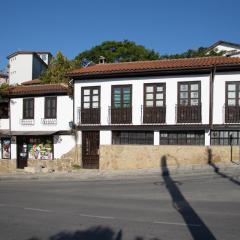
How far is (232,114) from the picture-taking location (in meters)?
25.0

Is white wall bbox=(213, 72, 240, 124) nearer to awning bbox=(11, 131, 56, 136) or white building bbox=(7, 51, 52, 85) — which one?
awning bbox=(11, 131, 56, 136)

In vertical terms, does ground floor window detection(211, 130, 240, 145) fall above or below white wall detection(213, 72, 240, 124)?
below

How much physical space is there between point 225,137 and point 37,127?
12696 mm

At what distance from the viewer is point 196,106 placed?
2559 cm

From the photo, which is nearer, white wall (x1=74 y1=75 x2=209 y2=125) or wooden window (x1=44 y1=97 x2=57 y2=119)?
white wall (x1=74 y1=75 x2=209 y2=125)

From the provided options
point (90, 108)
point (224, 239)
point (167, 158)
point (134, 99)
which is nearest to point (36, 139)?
point (90, 108)

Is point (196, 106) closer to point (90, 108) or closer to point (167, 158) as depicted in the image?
point (167, 158)

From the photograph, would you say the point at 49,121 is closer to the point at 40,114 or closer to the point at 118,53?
the point at 40,114

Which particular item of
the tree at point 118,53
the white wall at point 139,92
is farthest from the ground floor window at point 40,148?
the tree at point 118,53

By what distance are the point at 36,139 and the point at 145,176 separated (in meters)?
11.0

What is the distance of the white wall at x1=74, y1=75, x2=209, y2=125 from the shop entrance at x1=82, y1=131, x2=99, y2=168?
116cm

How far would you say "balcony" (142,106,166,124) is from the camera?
26.3m

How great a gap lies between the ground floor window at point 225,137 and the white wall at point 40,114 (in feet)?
31.0

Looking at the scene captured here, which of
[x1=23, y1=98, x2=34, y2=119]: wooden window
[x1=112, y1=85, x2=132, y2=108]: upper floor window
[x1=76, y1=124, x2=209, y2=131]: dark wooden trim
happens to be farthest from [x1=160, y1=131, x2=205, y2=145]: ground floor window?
[x1=23, y1=98, x2=34, y2=119]: wooden window
